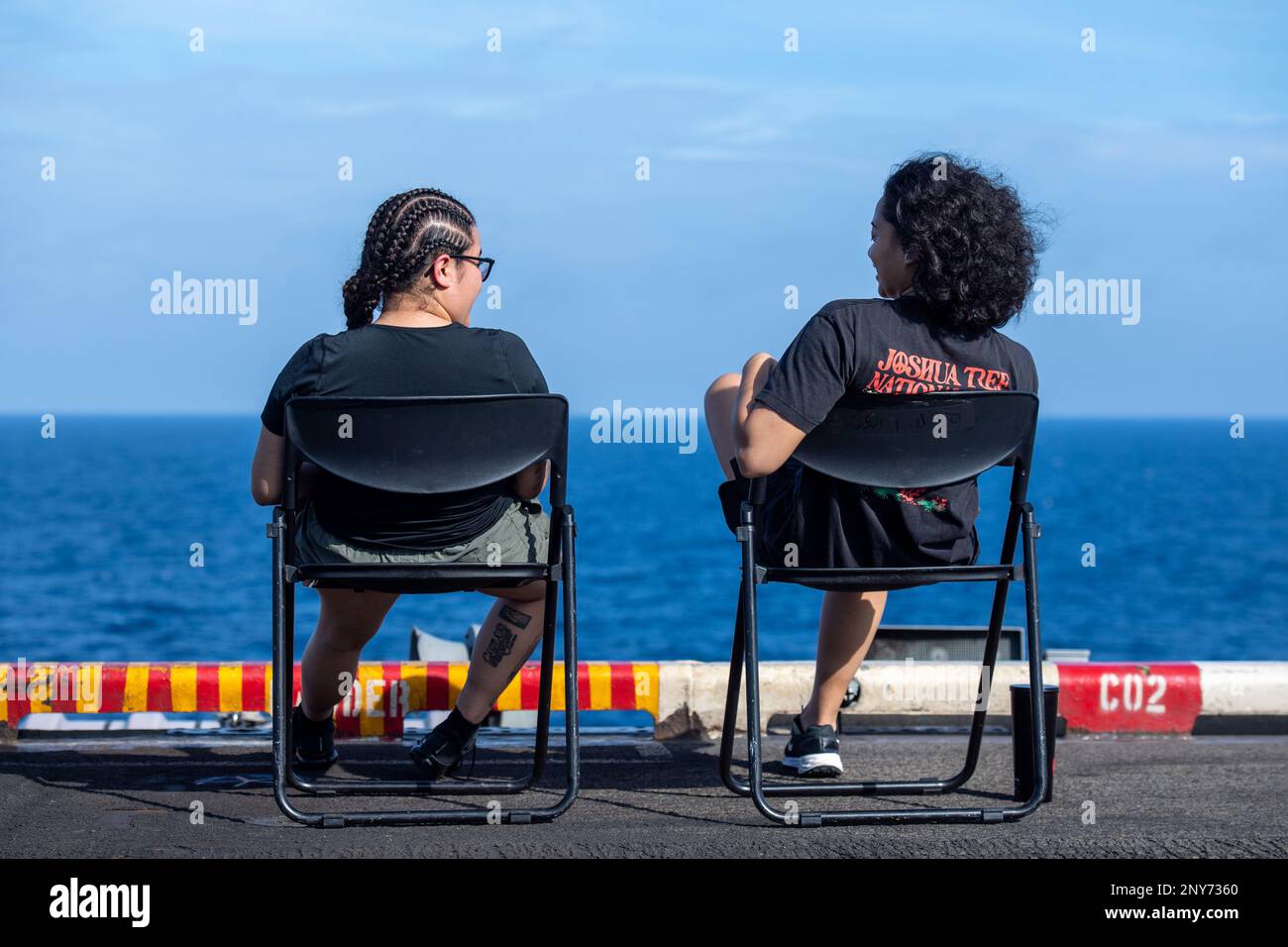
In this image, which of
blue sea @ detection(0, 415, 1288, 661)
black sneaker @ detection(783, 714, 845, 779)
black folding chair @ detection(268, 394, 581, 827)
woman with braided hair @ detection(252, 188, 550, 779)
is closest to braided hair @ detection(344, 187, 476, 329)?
woman with braided hair @ detection(252, 188, 550, 779)

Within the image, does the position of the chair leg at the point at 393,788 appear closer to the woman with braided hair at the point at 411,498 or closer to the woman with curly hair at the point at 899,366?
the woman with braided hair at the point at 411,498

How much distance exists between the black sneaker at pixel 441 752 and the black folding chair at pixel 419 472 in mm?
508

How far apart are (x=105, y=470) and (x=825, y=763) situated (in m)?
107

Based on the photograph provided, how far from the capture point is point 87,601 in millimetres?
48094

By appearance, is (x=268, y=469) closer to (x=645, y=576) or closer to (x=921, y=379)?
(x=921, y=379)

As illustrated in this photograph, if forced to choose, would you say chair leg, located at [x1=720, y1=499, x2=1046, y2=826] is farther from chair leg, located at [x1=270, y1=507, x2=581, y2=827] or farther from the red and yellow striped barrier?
the red and yellow striped barrier

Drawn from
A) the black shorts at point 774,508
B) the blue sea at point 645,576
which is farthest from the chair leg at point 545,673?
the blue sea at point 645,576

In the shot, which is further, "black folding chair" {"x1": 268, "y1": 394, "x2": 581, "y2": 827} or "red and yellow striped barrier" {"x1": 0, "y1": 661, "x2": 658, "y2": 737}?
"red and yellow striped barrier" {"x1": 0, "y1": 661, "x2": 658, "y2": 737}

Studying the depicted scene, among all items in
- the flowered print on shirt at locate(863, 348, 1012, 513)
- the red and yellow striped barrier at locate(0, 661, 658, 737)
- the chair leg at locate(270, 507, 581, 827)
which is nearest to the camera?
the chair leg at locate(270, 507, 581, 827)

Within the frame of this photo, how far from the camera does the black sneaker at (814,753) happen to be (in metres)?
4.35

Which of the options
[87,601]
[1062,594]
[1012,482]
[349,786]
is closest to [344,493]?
[349,786]

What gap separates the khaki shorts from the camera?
3998 mm

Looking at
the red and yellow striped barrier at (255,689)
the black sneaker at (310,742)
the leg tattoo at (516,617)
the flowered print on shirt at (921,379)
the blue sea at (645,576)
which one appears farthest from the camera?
the blue sea at (645,576)

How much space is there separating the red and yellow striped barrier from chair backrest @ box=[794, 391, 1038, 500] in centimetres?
161
